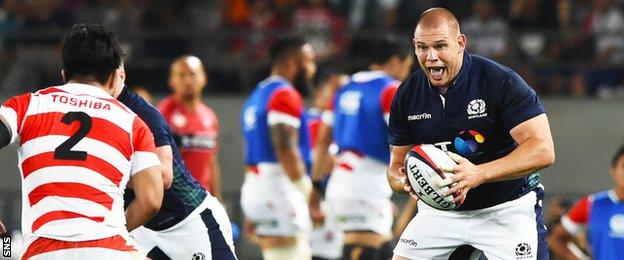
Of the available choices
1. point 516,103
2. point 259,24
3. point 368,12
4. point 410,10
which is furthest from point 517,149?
point 259,24

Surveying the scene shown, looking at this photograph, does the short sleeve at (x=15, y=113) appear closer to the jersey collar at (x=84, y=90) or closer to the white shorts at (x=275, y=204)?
the jersey collar at (x=84, y=90)

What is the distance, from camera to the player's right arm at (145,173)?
551cm

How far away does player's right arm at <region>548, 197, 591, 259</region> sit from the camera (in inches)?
367

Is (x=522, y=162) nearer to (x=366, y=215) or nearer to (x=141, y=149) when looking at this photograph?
(x=141, y=149)

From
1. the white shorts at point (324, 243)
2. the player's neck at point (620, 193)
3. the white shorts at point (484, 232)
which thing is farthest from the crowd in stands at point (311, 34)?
the white shorts at point (484, 232)

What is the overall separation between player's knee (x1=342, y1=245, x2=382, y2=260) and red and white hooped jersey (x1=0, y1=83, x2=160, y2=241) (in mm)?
4552

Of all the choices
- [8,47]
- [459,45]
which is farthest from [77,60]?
[8,47]

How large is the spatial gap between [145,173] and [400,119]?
165cm

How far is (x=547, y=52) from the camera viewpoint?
14.6 metres

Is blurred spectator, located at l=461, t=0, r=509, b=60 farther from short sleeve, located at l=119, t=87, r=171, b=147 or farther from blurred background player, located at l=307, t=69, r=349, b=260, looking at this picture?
short sleeve, located at l=119, t=87, r=171, b=147

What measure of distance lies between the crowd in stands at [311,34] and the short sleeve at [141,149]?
8.60m

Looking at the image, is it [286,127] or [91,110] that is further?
[286,127]

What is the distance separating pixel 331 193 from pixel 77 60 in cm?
502

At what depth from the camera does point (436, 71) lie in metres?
6.42
